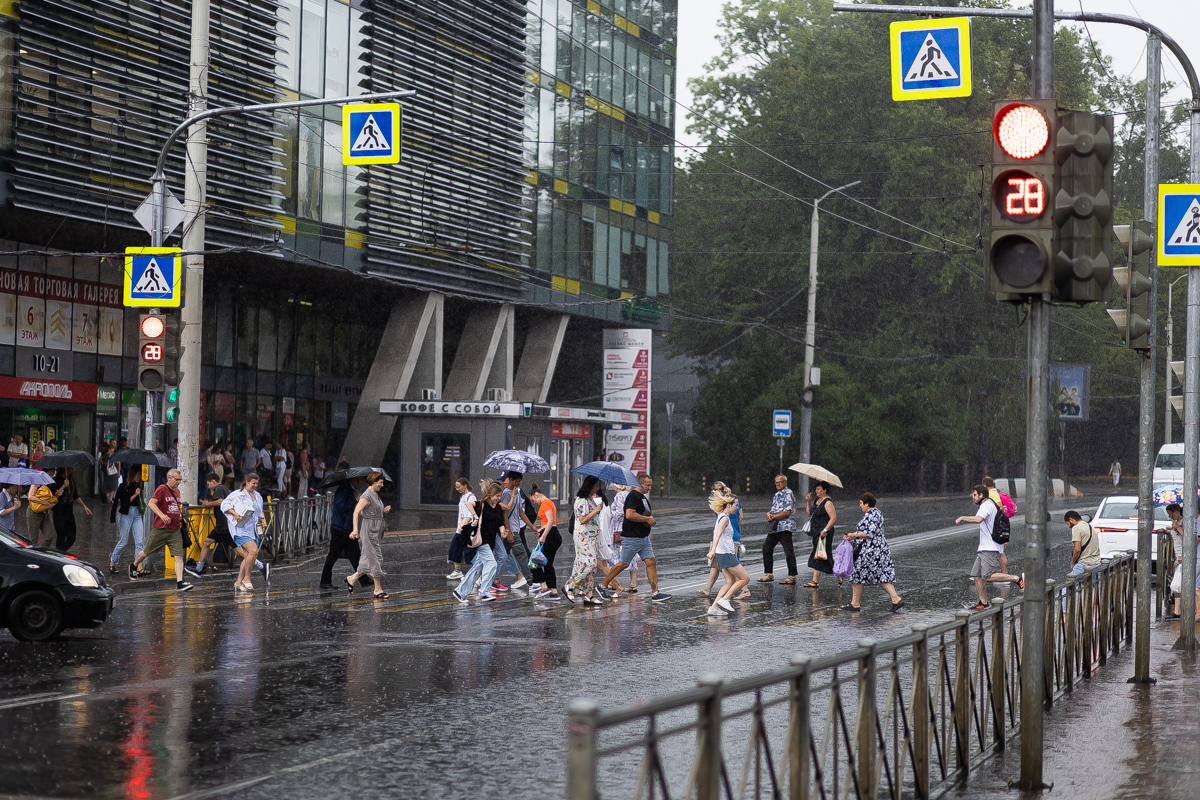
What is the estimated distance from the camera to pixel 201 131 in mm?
21250

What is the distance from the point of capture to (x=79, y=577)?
1340 cm

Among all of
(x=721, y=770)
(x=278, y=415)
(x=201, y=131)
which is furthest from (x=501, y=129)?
(x=721, y=770)

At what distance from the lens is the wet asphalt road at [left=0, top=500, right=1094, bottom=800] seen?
7.70m

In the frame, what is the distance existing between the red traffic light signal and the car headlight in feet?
31.8

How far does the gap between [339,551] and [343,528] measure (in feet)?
1.17

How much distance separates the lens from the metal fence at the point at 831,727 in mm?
4488

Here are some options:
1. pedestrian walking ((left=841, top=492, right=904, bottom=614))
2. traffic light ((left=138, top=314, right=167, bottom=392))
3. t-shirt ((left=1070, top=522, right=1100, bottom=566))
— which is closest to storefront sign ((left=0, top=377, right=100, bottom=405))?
traffic light ((left=138, top=314, right=167, bottom=392))

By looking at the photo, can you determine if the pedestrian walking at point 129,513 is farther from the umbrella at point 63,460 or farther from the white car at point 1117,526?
the white car at point 1117,526

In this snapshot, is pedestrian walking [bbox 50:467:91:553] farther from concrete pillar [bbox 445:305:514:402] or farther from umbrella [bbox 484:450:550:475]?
concrete pillar [bbox 445:305:514:402]

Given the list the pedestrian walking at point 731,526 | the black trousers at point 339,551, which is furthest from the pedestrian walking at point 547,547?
the black trousers at point 339,551

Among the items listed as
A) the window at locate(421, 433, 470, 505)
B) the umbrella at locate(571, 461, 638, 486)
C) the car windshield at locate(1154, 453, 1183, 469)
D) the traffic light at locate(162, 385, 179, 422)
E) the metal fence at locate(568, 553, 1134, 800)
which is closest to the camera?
the metal fence at locate(568, 553, 1134, 800)

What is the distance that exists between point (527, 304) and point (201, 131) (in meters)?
24.2

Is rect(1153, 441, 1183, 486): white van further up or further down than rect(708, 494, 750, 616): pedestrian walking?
further up

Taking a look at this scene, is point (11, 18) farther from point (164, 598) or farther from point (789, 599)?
point (789, 599)
